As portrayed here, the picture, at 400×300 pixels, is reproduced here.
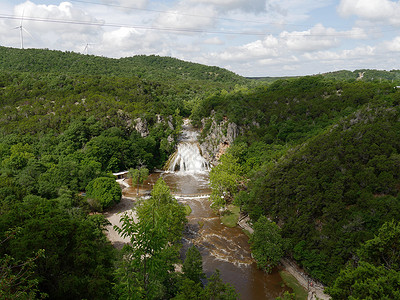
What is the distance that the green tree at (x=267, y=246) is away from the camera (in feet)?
91.0

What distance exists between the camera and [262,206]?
35500 mm

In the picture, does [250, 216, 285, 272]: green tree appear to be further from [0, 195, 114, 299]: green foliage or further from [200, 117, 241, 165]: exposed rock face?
[200, 117, 241, 165]: exposed rock face

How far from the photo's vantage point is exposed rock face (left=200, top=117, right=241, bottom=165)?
65.6 m

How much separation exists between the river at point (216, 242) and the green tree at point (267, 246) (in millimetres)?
1590

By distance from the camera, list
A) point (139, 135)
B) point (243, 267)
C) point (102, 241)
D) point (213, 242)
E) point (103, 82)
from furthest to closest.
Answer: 1. point (103, 82)
2. point (139, 135)
3. point (213, 242)
4. point (243, 267)
5. point (102, 241)

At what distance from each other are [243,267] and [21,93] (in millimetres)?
83915

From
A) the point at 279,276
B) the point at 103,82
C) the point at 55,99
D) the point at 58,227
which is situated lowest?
the point at 279,276

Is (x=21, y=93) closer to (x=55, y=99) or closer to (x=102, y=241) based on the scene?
(x=55, y=99)

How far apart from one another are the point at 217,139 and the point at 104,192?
115ft

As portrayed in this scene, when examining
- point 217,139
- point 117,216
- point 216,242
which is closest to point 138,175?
point 117,216

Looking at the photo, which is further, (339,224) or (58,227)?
(339,224)

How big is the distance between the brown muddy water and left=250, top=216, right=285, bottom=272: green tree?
62.6 inches

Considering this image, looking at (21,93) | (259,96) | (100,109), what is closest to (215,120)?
(259,96)

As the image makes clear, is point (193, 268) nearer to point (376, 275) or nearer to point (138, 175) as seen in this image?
point (376, 275)
